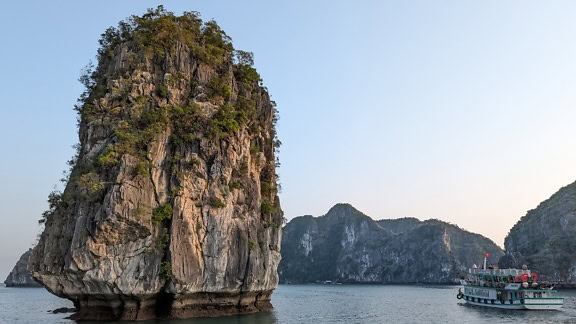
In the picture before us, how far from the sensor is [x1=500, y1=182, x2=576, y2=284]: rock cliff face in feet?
312

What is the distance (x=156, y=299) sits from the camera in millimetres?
32094

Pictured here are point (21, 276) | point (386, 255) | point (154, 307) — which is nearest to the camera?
point (154, 307)

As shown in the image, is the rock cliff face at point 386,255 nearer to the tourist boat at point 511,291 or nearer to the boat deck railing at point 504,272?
the tourist boat at point 511,291

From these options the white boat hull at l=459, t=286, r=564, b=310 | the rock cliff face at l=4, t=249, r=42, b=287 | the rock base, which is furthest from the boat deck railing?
the rock cliff face at l=4, t=249, r=42, b=287

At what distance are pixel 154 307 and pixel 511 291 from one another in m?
32.0

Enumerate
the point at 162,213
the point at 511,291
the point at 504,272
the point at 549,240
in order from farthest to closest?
the point at 549,240, the point at 504,272, the point at 511,291, the point at 162,213

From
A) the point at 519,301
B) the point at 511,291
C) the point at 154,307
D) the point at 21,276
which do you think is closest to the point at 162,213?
the point at 154,307

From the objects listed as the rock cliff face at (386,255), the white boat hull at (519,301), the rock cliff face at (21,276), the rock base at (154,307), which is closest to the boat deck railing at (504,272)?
the white boat hull at (519,301)

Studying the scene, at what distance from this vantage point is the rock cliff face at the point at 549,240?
95125 millimetres

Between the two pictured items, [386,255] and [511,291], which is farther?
[386,255]

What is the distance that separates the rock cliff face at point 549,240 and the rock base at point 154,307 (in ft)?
277

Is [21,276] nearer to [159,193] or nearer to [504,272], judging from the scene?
[159,193]

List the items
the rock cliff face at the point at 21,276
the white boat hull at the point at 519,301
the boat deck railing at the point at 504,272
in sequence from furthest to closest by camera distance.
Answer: the rock cliff face at the point at 21,276
the boat deck railing at the point at 504,272
the white boat hull at the point at 519,301

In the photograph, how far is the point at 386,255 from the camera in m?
177
